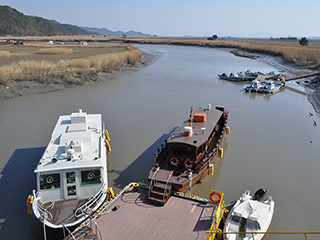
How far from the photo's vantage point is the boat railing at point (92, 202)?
9.89m

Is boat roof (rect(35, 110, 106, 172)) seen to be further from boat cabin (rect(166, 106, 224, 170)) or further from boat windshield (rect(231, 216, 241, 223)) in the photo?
boat windshield (rect(231, 216, 241, 223))

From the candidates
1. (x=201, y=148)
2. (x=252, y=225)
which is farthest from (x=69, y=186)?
(x=252, y=225)

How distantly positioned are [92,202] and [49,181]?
6.68 ft

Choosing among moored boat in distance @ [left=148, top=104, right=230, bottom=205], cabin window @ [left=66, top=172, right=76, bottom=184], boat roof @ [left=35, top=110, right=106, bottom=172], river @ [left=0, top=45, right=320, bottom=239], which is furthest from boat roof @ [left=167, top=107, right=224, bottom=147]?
cabin window @ [left=66, top=172, right=76, bottom=184]

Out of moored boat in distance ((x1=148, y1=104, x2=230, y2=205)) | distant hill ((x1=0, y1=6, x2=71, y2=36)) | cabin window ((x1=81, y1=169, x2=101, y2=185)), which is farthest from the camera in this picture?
distant hill ((x1=0, y1=6, x2=71, y2=36))

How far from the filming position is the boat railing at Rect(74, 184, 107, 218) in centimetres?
989

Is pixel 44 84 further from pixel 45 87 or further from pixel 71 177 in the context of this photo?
pixel 71 177

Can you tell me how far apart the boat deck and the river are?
280 cm

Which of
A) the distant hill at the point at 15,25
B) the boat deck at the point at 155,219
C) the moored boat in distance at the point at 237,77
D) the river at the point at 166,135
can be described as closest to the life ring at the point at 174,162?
the river at the point at 166,135

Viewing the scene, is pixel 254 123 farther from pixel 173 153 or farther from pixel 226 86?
pixel 226 86

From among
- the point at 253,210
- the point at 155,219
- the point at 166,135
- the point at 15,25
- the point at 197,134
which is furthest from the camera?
the point at 15,25

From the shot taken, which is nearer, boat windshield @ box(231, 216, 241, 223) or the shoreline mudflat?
boat windshield @ box(231, 216, 241, 223)

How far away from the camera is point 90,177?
35.2 feet

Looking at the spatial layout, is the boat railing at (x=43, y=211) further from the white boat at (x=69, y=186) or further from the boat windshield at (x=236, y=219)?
the boat windshield at (x=236, y=219)
